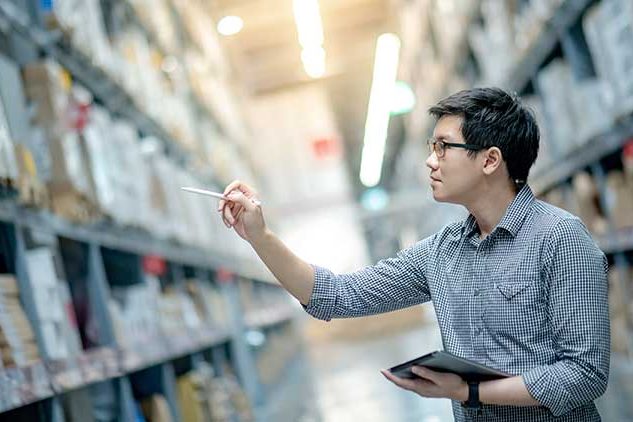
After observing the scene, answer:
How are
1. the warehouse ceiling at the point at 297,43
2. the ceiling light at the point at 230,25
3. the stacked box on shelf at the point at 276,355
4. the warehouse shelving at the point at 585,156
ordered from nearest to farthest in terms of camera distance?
the warehouse shelving at the point at 585,156 < the stacked box on shelf at the point at 276,355 < the ceiling light at the point at 230,25 < the warehouse ceiling at the point at 297,43

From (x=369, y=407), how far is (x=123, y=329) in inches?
73.4

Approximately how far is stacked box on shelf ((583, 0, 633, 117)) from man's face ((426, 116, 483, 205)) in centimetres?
222

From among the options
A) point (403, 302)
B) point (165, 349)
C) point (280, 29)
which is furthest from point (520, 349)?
point (280, 29)

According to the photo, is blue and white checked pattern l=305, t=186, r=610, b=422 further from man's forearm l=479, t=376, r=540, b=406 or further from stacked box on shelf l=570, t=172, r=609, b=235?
stacked box on shelf l=570, t=172, r=609, b=235

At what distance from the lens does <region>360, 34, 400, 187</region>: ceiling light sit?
15.3 metres

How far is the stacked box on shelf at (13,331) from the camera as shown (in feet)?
7.88

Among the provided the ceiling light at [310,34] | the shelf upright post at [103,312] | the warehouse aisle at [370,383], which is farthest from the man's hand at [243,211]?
the ceiling light at [310,34]

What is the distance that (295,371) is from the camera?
9852mm

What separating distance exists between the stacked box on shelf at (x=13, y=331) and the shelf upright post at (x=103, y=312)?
736 mm

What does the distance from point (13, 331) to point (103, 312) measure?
99 cm

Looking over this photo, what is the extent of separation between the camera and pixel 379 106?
746 inches

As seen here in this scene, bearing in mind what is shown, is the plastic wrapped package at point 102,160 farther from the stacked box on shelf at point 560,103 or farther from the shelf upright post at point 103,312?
the stacked box on shelf at point 560,103

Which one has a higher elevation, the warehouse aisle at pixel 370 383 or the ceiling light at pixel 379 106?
the ceiling light at pixel 379 106

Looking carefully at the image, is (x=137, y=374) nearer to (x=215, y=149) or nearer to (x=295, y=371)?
(x=215, y=149)
